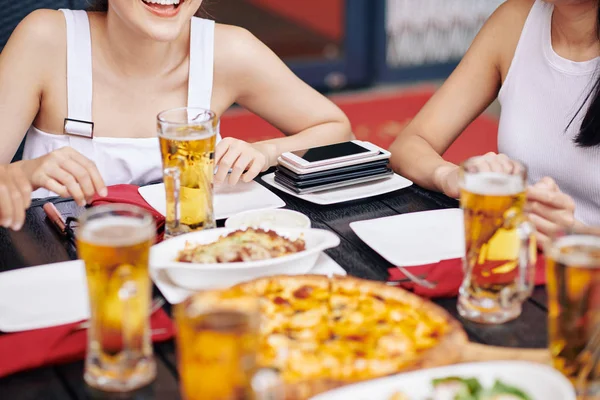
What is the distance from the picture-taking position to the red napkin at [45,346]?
106 centimetres

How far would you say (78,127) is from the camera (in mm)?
2014

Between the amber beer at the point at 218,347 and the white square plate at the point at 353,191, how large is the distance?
752 millimetres

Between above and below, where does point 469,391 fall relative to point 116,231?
below

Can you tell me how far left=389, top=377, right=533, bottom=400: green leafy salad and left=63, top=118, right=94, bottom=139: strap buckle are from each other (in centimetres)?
134

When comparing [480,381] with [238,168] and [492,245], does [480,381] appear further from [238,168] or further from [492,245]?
[238,168]

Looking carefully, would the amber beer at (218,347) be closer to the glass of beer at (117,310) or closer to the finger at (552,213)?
the glass of beer at (117,310)

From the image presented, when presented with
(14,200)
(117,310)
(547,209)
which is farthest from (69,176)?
(547,209)

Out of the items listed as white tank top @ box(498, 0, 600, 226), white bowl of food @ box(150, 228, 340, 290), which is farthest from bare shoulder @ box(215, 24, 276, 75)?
white bowl of food @ box(150, 228, 340, 290)

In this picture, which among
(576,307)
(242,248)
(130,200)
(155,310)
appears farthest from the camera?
(130,200)

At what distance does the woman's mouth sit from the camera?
187cm

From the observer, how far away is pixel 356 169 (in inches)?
67.1

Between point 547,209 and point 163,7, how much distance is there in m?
1.00

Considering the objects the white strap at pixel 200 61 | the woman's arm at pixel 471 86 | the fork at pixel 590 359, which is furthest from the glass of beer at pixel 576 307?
the white strap at pixel 200 61

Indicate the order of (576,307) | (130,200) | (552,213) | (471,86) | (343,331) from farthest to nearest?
1. (471,86)
2. (130,200)
3. (552,213)
4. (343,331)
5. (576,307)
